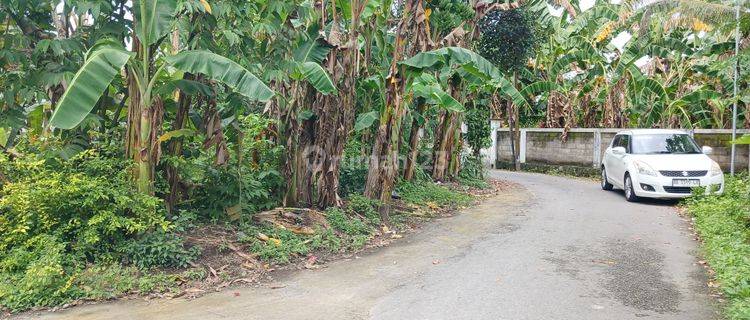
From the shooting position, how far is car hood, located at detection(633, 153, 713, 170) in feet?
36.8

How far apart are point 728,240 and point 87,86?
804cm

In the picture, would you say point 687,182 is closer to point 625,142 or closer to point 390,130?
point 625,142

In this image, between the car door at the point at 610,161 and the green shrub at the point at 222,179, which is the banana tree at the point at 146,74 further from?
the car door at the point at 610,161

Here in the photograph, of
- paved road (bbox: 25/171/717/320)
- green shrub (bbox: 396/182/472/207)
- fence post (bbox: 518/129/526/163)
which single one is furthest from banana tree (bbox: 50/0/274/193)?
fence post (bbox: 518/129/526/163)

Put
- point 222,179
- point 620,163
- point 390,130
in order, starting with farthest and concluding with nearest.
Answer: point 620,163, point 390,130, point 222,179

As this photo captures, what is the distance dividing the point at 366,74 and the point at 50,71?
5811 millimetres

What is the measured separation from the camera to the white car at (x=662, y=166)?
11.1 metres

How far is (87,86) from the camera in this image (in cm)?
547

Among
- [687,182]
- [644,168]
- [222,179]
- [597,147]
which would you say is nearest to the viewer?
[222,179]

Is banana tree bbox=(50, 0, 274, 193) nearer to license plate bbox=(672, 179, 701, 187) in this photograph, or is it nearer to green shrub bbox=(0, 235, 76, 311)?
green shrub bbox=(0, 235, 76, 311)

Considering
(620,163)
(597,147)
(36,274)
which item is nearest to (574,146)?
(597,147)

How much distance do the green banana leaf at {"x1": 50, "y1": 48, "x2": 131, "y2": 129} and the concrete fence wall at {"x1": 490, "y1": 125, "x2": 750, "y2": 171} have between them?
13.6 m

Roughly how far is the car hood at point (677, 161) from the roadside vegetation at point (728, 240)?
2.16ft

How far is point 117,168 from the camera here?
6.59 metres
